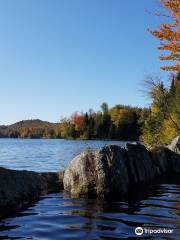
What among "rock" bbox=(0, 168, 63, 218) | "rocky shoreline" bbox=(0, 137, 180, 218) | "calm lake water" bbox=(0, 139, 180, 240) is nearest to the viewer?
"calm lake water" bbox=(0, 139, 180, 240)

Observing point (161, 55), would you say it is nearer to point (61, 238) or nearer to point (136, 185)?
point (136, 185)

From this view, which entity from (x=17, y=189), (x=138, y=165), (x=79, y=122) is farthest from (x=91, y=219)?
(x=79, y=122)

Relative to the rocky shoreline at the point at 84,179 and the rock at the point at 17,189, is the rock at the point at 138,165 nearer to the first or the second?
the rocky shoreline at the point at 84,179

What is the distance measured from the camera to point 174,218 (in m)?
10.1

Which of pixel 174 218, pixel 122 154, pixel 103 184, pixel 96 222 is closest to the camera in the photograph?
pixel 96 222

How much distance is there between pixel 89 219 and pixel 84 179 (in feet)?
12.1

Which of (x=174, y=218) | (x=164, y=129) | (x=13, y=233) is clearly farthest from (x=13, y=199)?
(x=164, y=129)

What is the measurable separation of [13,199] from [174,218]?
434 cm

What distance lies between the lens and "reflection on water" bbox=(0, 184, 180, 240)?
27.7 feet

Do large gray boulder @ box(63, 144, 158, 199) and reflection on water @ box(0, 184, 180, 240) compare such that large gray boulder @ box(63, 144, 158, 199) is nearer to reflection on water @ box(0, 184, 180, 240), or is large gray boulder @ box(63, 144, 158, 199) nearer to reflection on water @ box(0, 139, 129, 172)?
reflection on water @ box(0, 184, 180, 240)

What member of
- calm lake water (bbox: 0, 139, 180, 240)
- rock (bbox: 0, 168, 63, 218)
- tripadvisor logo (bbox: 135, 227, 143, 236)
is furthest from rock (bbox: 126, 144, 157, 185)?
tripadvisor logo (bbox: 135, 227, 143, 236)

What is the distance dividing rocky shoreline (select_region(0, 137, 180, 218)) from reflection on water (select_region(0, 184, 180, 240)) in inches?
20.7

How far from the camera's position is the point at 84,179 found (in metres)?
13.5

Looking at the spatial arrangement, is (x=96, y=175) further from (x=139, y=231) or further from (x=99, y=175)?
(x=139, y=231)
